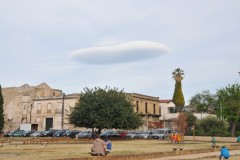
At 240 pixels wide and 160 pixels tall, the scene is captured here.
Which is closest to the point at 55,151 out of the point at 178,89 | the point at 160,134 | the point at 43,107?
the point at 160,134

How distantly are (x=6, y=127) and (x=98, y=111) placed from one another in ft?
112

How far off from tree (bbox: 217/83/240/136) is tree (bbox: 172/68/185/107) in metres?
21.0

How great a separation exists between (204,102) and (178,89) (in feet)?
22.3

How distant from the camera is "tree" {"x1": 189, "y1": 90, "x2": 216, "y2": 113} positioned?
83.1 metres

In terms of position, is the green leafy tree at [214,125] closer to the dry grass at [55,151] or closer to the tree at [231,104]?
the tree at [231,104]

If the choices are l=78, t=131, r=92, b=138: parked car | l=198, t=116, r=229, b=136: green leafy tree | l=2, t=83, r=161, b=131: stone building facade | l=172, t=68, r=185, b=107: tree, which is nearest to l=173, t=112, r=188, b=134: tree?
l=198, t=116, r=229, b=136: green leafy tree

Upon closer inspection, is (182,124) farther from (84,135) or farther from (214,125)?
(84,135)

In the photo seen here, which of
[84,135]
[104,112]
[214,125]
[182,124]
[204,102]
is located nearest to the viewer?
[104,112]

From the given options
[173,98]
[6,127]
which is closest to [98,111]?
[6,127]

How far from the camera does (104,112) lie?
4853 cm

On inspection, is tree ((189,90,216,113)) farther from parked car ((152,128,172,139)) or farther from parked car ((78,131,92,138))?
parked car ((78,131,92,138))

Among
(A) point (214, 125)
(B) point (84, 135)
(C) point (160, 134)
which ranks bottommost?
(B) point (84, 135)

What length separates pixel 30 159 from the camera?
1836 cm

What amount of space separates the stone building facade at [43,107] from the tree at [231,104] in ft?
52.2
